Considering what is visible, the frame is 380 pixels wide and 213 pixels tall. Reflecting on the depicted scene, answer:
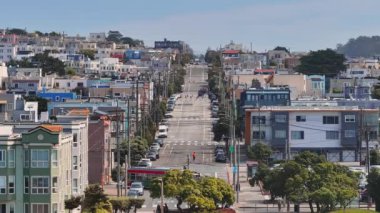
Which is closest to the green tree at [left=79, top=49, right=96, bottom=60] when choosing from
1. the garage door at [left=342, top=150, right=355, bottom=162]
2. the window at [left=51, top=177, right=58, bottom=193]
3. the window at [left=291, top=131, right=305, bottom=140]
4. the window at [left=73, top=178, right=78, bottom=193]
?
the window at [left=291, top=131, right=305, bottom=140]

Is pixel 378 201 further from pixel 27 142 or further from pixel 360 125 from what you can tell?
pixel 360 125

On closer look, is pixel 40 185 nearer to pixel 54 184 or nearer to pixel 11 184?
pixel 54 184

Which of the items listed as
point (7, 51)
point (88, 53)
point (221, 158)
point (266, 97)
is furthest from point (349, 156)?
point (7, 51)

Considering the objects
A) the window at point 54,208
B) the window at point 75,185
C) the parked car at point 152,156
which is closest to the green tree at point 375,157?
the parked car at point 152,156

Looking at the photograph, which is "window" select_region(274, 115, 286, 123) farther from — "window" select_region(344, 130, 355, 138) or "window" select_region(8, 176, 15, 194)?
"window" select_region(8, 176, 15, 194)

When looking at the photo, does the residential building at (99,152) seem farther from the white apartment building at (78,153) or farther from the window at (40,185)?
the window at (40,185)
